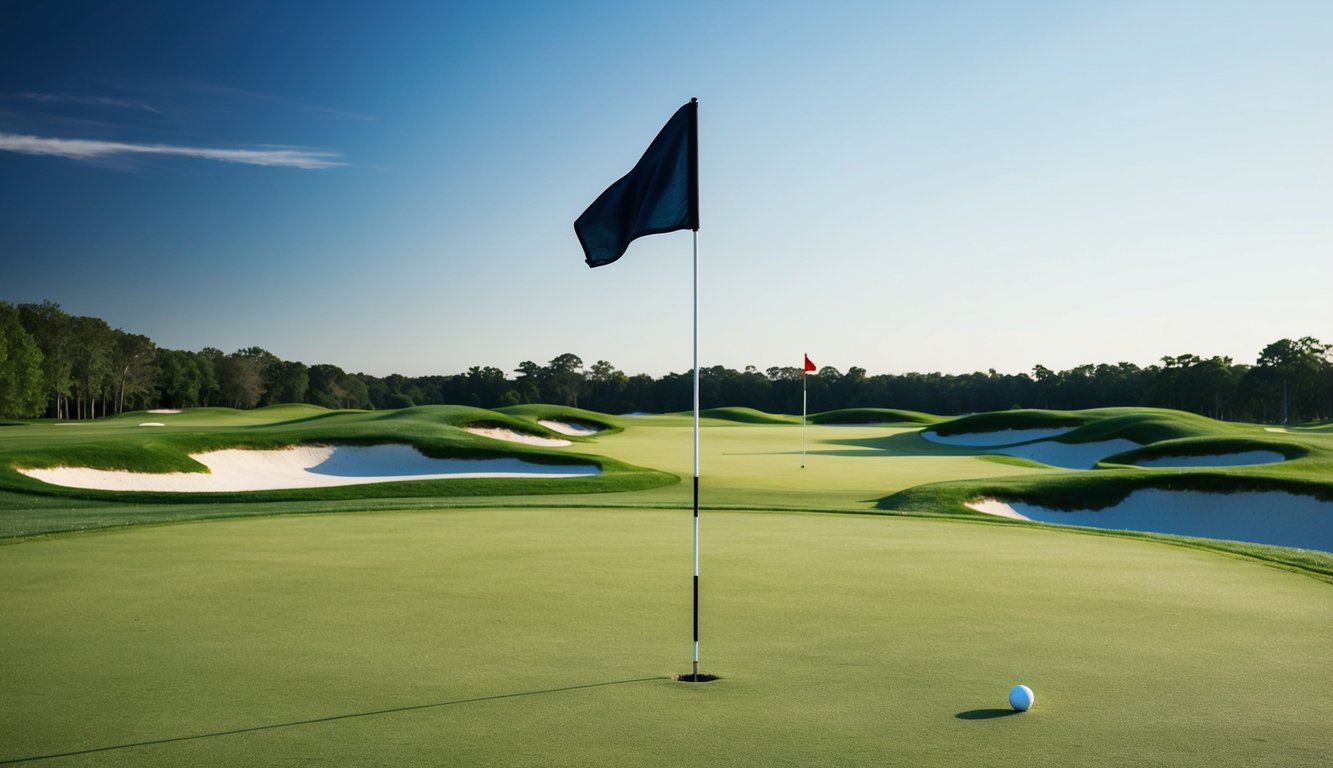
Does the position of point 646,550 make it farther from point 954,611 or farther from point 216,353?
point 216,353

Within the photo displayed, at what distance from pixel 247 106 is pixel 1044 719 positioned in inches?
1190

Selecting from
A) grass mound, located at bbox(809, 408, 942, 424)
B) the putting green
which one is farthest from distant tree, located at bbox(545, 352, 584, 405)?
the putting green

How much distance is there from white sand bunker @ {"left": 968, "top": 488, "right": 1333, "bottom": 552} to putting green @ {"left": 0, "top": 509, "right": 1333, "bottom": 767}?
8.35 m

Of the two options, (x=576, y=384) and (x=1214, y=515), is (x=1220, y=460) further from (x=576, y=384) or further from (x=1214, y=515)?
(x=576, y=384)

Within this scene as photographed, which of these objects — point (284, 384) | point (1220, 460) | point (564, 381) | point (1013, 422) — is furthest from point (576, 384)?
point (1220, 460)

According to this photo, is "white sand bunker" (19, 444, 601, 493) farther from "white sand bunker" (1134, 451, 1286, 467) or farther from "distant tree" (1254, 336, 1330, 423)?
"distant tree" (1254, 336, 1330, 423)

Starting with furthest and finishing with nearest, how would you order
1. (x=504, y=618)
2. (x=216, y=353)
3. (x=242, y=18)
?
1. (x=216, y=353)
2. (x=242, y=18)
3. (x=504, y=618)

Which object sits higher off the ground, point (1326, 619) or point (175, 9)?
point (175, 9)

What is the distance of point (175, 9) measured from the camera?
2864 cm

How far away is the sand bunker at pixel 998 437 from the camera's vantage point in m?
48.1

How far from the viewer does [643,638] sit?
5.95 meters

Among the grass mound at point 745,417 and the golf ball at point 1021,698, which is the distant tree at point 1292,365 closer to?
the grass mound at point 745,417

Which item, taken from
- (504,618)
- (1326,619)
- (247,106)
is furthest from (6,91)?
(1326,619)

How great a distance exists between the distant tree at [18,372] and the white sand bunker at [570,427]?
116ft
